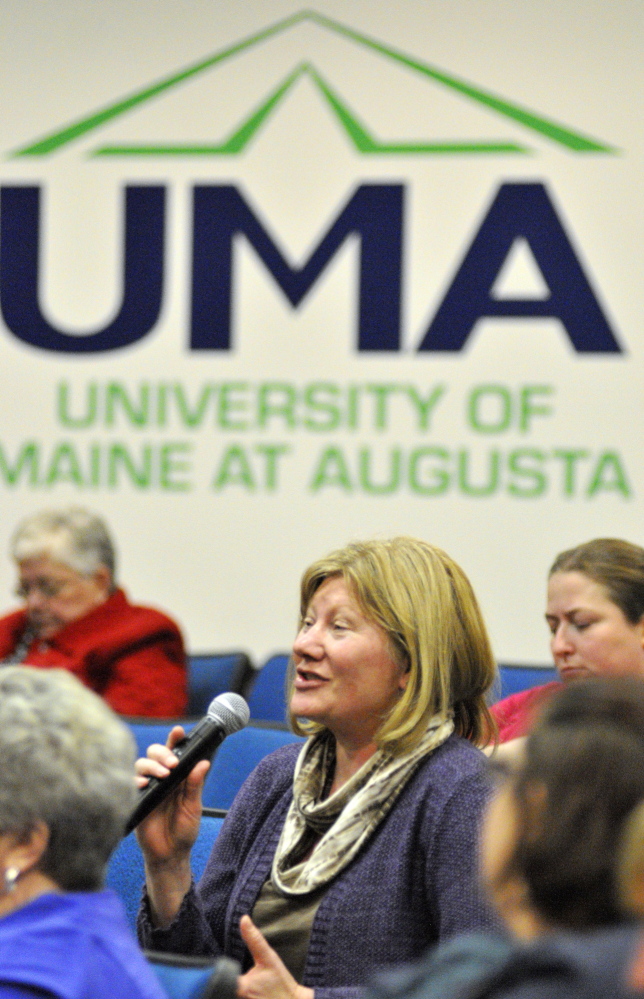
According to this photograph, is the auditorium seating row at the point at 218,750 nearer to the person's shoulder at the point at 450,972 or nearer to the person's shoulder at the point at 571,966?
the person's shoulder at the point at 450,972

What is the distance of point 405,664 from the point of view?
2.20m

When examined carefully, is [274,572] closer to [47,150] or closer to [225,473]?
[225,473]

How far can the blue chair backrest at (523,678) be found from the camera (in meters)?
3.56

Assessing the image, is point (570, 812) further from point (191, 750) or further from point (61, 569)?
point (61, 569)

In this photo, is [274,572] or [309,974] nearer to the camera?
[309,974]

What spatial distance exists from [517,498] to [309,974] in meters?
2.96

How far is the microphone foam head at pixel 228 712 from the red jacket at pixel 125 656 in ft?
6.11

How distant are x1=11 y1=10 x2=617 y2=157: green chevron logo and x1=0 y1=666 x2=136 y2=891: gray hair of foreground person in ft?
12.3

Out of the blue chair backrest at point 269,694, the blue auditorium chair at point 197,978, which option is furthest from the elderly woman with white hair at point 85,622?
the blue auditorium chair at point 197,978

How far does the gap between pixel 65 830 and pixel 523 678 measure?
2.33 m

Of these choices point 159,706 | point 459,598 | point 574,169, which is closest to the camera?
point 459,598

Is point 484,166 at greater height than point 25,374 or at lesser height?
greater

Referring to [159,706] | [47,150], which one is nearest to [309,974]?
[159,706]

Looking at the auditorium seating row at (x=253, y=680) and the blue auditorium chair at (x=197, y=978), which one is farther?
the auditorium seating row at (x=253, y=680)
